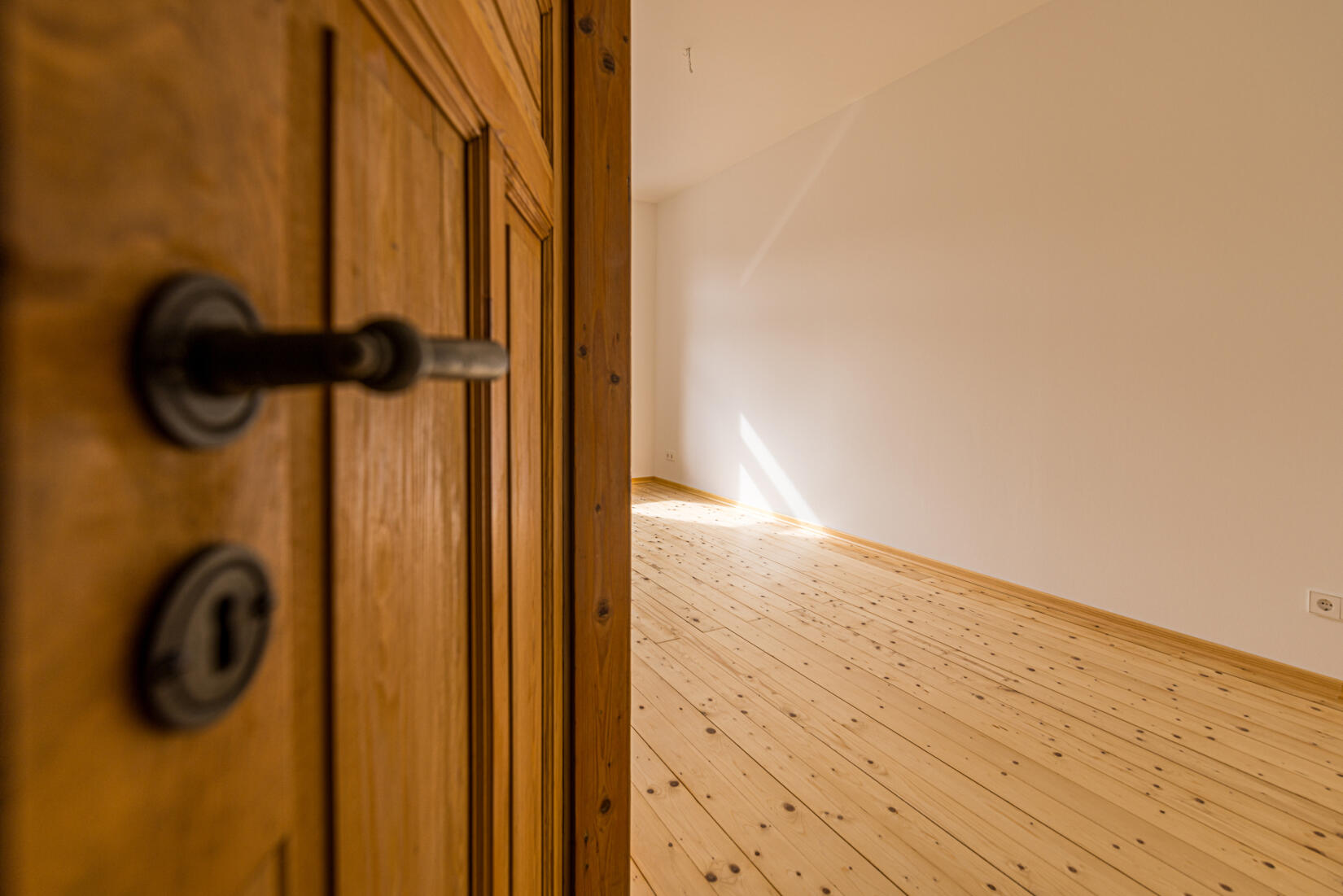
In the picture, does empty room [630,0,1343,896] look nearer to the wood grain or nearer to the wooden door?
the wood grain

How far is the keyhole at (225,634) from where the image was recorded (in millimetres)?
A: 181

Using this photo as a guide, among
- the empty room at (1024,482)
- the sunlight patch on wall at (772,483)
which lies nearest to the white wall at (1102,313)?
the empty room at (1024,482)

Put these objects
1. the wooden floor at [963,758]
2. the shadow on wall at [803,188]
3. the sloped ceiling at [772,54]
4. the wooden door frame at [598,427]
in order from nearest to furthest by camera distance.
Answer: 1. the wooden door frame at [598,427]
2. the wooden floor at [963,758]
3. the sloped ceiling at [772,54]
4. the shadow on wall at [803,188]

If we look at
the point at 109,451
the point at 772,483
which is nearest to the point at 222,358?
the point at 109,451

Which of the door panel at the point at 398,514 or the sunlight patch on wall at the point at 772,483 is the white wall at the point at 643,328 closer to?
the sunlight patch on wall at the point at 772,483

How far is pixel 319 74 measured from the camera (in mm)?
257

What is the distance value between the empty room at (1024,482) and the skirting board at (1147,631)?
14 millimetres

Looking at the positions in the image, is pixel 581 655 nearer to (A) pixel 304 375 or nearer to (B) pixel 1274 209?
(A) pixel 304 375

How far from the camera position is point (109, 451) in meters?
0.14

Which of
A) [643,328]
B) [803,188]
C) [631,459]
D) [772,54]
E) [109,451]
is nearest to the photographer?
[109,451]

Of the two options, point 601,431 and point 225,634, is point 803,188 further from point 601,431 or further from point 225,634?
point 225,634

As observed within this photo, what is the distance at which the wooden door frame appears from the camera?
0.98 m

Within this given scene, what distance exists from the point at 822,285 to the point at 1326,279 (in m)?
2.54

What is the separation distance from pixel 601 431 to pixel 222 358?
85 cm
